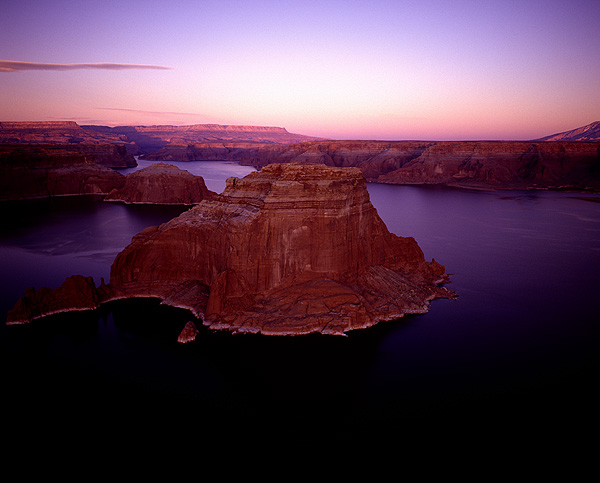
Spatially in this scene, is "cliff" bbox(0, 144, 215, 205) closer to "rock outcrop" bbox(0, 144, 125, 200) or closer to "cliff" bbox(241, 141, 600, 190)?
"rock outcrop" bbox(0, 144, 125, 200)

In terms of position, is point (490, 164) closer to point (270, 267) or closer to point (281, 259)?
point (281, 259)

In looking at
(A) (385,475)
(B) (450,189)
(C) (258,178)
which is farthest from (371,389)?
(B) (450,189)

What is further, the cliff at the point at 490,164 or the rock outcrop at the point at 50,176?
the cliff at the point at 490,164

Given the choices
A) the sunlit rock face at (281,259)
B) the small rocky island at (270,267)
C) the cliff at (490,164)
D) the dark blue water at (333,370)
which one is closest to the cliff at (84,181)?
the sunlit rock face at (281,259)

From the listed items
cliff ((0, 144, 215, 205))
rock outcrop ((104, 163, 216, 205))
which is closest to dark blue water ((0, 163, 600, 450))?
rock outcrop ((104, 163, 216, 205))

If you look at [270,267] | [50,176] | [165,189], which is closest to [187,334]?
[270,267]

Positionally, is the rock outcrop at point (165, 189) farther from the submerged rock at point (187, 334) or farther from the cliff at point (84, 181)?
the submerged rock at point (187, 334)
